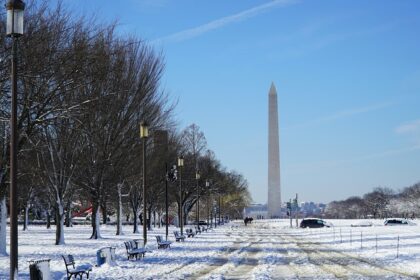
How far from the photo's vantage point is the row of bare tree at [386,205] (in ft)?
457

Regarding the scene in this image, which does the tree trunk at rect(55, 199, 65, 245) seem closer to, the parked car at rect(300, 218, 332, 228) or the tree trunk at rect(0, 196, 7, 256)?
the tree trunk at rect(0, 196, 7, 256)

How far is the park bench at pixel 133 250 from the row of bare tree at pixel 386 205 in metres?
119

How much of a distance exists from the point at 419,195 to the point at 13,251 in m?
132

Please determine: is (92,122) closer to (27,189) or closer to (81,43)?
(81,43)

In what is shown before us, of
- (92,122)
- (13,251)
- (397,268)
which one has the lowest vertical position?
(397,268)

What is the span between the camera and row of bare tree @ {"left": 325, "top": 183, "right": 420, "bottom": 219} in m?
139

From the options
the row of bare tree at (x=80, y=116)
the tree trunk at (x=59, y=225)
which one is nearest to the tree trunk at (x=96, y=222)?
the row of bare tree at (x=80, y=116)

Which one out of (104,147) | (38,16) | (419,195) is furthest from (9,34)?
(419,195)

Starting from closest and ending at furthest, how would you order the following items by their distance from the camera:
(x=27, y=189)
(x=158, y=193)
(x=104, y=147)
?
(x=104, y=147), (x=27, y=189), (x=158, y=193)

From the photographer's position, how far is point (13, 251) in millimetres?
11820

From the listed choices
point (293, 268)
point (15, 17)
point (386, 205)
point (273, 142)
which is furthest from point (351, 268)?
point (386, 205)

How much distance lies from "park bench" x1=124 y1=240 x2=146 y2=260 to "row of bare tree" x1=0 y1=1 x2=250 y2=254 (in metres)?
5.03

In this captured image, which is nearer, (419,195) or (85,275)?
(85,275)

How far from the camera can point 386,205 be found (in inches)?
5846
